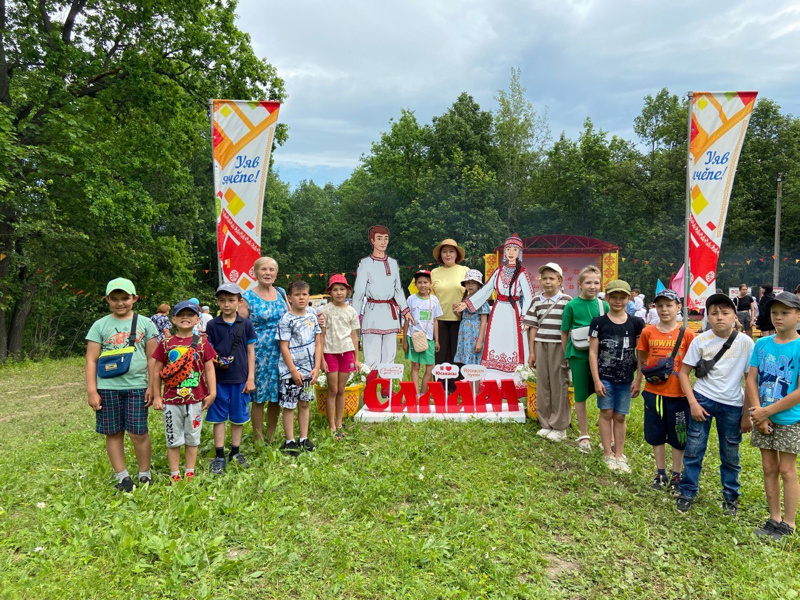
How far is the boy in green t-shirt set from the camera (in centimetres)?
358

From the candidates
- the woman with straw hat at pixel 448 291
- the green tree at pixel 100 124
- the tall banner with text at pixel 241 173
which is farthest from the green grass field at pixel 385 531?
the green tree at pixel 100 124

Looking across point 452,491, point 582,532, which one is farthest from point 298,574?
point 582,532

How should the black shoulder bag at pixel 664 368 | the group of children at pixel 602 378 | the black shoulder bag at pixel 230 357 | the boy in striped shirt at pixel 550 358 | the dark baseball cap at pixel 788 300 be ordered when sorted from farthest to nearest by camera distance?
the boy in striped shirt at pixel 550 358 < the black shoulder bag at pixel 230 357 < the black shoulder bag at pixel 664 368 < the group of children at pixel 602 378 < the dark baseball cap at pixel 788 300

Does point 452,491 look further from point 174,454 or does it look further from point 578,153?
point 578,153

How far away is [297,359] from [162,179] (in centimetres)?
1535

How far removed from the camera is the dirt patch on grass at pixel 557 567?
2778 mm

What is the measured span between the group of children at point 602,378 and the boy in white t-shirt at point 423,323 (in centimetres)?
177

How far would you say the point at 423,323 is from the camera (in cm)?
649

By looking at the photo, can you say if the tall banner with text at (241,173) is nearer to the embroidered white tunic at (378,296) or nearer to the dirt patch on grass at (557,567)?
the embroidered white tunic at (378,296)

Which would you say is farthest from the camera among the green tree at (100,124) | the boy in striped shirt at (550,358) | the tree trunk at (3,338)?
the tree trunk at (3,338)

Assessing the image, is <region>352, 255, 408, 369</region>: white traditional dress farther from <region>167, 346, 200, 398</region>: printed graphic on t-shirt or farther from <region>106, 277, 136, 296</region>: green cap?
<region>106, 277, 136, 296</region>: green cap

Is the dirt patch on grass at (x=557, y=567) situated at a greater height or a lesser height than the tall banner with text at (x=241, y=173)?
lesser

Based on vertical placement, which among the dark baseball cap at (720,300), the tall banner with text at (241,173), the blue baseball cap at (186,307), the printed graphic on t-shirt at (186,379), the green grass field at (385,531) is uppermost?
the tall banner with text at (241,173)

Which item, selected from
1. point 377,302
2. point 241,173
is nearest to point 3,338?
point 241,173
